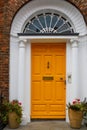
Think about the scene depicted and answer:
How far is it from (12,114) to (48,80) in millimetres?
1626

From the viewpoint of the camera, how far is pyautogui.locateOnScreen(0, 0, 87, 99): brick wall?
282 inches

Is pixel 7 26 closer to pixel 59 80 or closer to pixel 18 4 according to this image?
pixel 18 4

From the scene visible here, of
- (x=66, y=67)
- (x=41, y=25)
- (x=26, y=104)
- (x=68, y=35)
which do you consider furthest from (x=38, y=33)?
(x=26, y=104)

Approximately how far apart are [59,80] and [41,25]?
182cm

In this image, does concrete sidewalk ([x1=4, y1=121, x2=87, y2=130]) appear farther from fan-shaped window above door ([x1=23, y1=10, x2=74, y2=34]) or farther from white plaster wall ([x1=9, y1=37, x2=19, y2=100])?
fan-shaped window above door ([x1=23, y1=10, x2=74, y2=34])

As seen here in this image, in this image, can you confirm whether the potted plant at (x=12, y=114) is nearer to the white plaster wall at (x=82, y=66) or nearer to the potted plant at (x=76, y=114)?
the potted plant at (x=76, y=114)

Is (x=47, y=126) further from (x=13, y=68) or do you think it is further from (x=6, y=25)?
(x=6, y=25)

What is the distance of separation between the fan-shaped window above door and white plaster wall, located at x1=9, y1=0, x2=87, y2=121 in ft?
0.56

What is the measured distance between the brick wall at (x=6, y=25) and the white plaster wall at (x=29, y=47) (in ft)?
0.59

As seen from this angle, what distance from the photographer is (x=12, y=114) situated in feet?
22.1

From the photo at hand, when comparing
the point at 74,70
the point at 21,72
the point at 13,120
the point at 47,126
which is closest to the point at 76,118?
the point at 47,126

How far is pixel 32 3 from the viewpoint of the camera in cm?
746

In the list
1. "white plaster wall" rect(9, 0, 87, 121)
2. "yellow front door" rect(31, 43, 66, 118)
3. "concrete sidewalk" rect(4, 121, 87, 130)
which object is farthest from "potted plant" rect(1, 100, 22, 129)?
"yellow front door" rect(31, 43, 66, 118)

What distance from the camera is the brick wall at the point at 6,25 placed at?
7.17 metres
